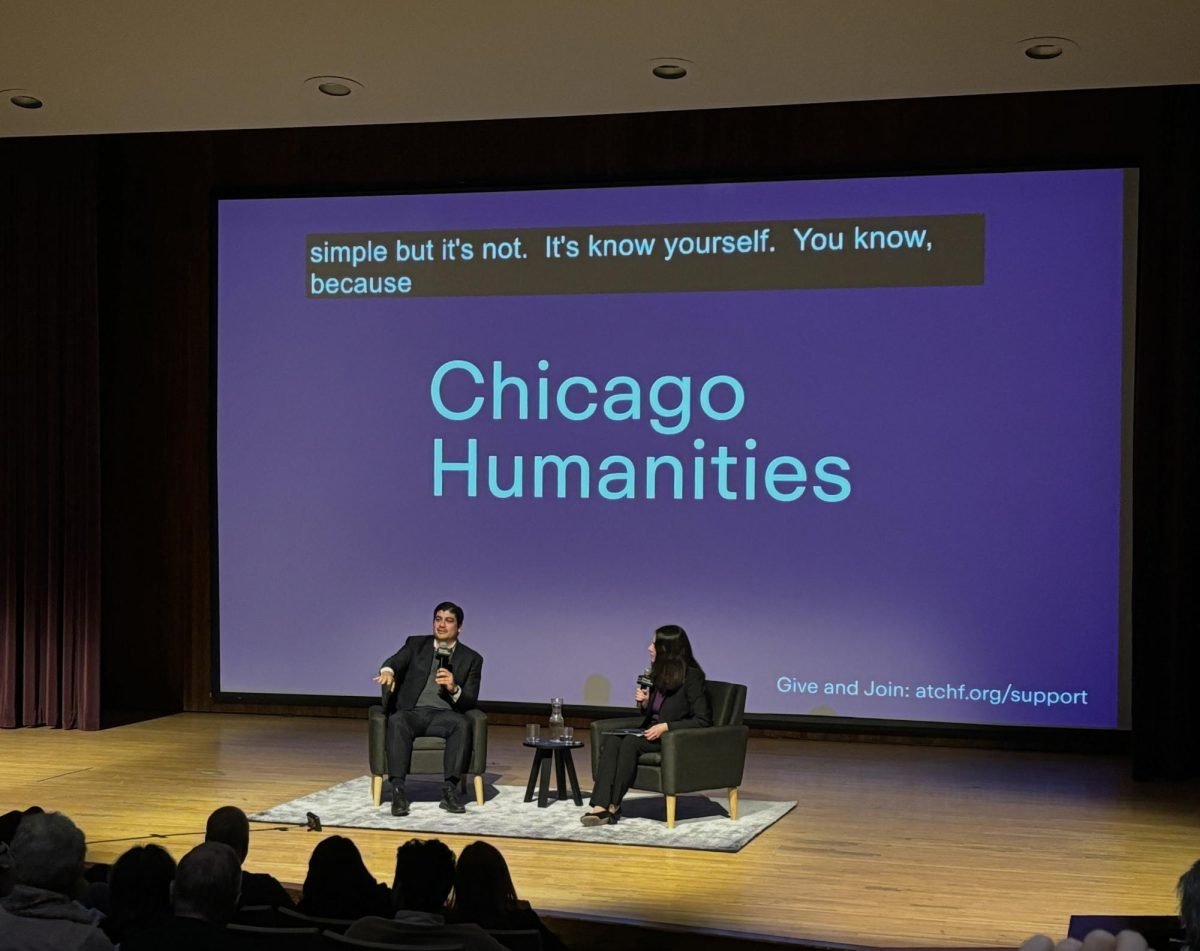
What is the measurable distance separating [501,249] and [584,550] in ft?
6.43

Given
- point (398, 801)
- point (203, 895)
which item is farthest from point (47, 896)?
point (398, 801)

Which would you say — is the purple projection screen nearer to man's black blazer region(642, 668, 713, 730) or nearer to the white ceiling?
man's black blazer region(642, 668, 713, 730)

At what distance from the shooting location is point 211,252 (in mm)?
10250

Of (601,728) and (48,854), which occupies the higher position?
(48,854)

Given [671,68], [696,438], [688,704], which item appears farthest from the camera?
[696,438]

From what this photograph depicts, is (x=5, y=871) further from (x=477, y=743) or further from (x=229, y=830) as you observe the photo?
(x=477, y=743)

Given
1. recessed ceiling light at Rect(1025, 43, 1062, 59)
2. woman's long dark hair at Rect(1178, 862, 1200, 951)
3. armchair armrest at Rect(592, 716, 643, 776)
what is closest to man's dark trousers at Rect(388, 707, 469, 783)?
armchair armrest at Rect(592, 716, 643, 776)

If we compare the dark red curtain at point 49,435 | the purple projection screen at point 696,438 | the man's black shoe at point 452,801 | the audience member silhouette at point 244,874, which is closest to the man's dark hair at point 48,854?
the audience member silhouette at point 244,874

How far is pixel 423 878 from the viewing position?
11.4 ft

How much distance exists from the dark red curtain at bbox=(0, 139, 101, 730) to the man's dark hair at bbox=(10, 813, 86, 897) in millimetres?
6703

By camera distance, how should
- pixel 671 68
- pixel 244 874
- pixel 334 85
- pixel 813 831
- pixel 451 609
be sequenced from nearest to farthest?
pixel 244 874
pixel 671 68
pixel 334 85
pixel 813 831
pixel 451 609

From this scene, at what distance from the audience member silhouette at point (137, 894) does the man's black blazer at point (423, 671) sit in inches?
161

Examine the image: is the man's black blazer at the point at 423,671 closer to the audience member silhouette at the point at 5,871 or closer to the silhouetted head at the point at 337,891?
the audience member silhouette at the point at 5,871

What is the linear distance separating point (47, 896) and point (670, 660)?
4.38 meters
